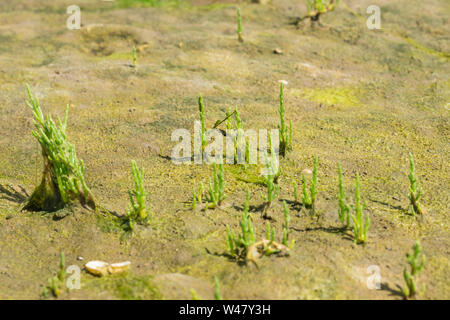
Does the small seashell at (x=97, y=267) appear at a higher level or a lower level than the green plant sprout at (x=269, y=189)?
lower

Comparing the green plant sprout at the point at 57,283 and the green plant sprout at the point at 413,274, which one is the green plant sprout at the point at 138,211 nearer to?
the green plant sprout at the point at 57,283

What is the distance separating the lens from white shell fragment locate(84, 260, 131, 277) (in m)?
2.80

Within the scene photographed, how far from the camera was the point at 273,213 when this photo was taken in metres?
3.31

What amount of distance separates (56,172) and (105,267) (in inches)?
28.0

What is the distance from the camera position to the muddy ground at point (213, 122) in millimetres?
2818

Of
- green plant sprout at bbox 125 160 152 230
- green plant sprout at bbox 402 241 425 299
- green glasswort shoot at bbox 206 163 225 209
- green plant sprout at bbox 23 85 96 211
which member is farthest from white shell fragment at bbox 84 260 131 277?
green plant sprout at bbox 402 241 425 299

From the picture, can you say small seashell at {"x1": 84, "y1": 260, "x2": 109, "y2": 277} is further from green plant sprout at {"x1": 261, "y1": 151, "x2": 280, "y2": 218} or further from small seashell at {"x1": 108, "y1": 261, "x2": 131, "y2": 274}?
green plant sprout at {"x1": 261, "y1": 151, "x2": 280, "y2": 218}

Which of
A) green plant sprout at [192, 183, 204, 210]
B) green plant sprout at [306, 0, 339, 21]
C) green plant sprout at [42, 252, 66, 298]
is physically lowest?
green plant sprout at [42, 252, 66, 298]

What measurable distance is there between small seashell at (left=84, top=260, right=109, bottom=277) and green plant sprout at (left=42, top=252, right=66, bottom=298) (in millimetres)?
134

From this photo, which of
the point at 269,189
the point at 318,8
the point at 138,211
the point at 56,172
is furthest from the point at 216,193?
the point at 318,8

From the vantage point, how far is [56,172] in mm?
3168

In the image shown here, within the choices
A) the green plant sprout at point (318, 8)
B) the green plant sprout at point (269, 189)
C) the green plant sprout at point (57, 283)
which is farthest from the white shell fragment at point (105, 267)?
the green plant sprout at point (318, 8)
